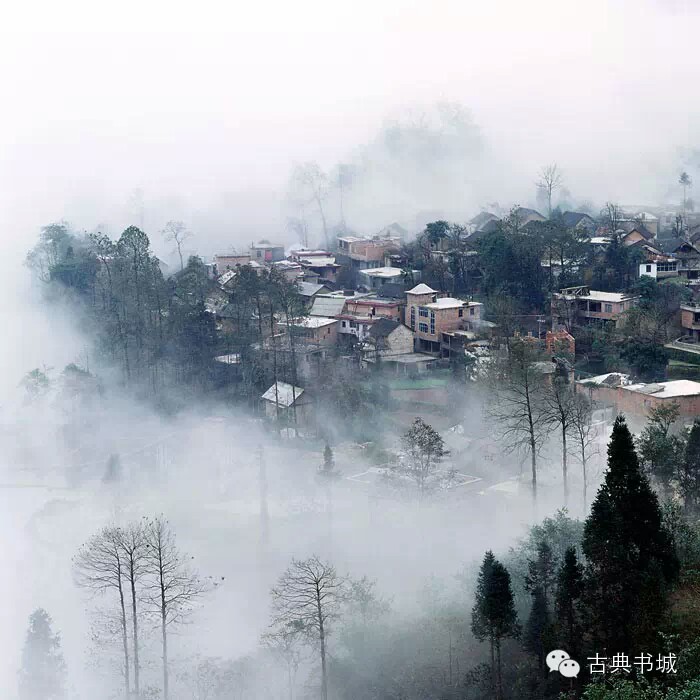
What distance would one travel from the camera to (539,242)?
13750 millimetres

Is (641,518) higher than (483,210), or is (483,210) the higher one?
(483,210)

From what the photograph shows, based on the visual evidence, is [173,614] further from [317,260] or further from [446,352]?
[317,260]

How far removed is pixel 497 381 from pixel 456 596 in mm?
3378

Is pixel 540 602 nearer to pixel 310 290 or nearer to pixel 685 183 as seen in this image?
pixel 310 290

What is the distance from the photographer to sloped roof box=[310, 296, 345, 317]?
13.8 m

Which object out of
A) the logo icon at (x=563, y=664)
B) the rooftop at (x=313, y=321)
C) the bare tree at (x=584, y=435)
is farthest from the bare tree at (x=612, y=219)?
the logo icon at (x=563, y=664)

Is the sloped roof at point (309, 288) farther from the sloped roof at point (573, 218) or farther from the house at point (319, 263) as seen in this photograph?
the sloped roof at point (573, 218)

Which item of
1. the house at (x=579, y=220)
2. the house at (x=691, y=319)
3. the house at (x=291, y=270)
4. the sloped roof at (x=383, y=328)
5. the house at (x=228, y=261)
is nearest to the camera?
the house at (x=691, y=319)

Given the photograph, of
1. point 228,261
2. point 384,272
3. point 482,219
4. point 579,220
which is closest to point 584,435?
point 384,272

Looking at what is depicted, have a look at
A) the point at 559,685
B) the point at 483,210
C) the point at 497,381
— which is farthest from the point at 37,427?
the point at 483,210

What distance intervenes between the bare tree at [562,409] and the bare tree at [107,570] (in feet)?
12.0

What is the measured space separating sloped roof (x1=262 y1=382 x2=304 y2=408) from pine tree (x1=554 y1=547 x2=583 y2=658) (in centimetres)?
583

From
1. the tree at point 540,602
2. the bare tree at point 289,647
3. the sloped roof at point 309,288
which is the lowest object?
Result: the bare tree at point 289,647

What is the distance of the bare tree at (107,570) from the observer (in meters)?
7.68
